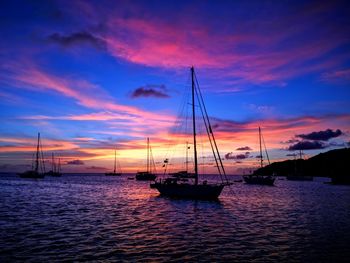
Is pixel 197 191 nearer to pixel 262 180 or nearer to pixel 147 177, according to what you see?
pixel 262 180

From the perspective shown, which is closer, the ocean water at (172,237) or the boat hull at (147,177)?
the ocean water at (172,237)

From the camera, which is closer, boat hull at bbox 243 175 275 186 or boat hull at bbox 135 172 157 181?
boat hull at bbox 243 175 275 186

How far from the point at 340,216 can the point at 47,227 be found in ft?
109

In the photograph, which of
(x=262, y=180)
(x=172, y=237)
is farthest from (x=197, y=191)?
(x=262, y=180)

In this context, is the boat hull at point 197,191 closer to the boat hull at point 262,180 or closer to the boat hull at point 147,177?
the boat hull at point 262,180

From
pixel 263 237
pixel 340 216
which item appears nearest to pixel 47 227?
pixel 263 237

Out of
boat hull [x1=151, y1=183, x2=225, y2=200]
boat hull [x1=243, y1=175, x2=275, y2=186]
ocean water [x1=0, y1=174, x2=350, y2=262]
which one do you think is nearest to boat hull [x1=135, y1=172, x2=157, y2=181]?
boat hull [x1=243, y1=175, x2=275, y2=186]

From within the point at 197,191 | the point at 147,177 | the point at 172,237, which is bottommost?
the point at 172,237

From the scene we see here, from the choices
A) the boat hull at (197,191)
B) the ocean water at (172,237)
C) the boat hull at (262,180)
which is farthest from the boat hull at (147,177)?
the ocean water at (172,237)

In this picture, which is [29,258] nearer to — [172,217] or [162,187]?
[172,217]

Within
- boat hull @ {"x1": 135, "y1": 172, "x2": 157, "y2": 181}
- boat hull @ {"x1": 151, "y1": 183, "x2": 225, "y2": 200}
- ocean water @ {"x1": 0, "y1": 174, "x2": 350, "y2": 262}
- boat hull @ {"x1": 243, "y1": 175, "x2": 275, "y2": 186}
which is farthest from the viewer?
boat hull @ {"x1": 135, "y1": 172, "x2": 157, "y2": 181}

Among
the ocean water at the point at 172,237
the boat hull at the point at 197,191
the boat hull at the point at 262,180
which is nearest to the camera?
the ocean water at the point at 172,237

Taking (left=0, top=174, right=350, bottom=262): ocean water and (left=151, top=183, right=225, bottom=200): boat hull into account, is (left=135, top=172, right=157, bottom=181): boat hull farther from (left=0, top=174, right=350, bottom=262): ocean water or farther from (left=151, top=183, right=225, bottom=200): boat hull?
(left=0, top=174, right=350, bottom=262): ocean water

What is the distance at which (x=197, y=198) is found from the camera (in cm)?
5656
